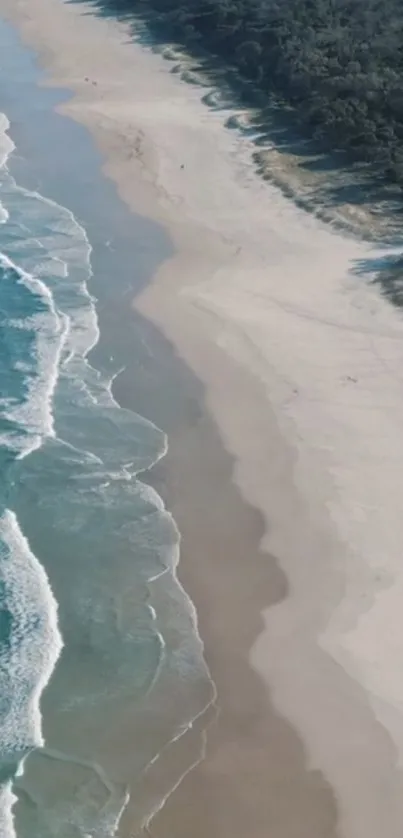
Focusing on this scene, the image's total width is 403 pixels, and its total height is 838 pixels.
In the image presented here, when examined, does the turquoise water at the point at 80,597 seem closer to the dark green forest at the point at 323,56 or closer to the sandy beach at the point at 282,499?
the sandy beach at the point at 282,499

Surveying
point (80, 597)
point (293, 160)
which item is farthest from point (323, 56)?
point (80, 597)

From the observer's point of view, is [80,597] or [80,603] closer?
[80,603]

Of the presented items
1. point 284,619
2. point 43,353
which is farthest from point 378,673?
point 43,353

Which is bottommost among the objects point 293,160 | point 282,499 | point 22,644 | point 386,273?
point 22,644

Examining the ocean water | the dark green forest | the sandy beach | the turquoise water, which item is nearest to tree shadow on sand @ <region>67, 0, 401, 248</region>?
the dark green forest

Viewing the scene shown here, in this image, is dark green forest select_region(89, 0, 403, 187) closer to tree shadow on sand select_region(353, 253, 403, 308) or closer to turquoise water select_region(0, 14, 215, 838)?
tree shadow on sand select_region(353, 253, 403, 308)

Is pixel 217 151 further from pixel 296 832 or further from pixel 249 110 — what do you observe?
pixel 296 832

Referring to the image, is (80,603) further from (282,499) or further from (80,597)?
(282,499)
